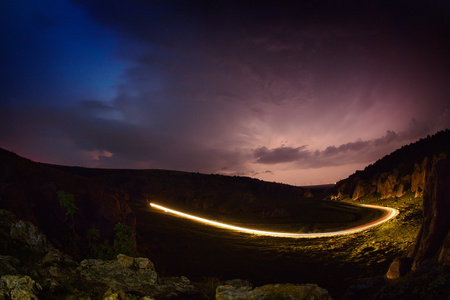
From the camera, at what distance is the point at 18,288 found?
5.37 metres

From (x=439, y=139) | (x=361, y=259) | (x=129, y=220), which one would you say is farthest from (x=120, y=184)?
(x=439, y=139)

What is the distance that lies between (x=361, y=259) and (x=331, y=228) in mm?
18607

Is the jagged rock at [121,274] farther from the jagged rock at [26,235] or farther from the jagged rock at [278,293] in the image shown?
the jagged rock at [278,293]

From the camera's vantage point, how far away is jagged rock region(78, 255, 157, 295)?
24.8 ft

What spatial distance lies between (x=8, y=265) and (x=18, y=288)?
169cm

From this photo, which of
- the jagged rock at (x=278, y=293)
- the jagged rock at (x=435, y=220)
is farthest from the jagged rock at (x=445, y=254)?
the jagged rock at (x=278, y=293)

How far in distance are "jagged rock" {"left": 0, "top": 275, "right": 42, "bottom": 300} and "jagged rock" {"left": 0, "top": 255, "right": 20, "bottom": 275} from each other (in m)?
0.81

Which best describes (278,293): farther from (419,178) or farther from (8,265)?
(419,178)

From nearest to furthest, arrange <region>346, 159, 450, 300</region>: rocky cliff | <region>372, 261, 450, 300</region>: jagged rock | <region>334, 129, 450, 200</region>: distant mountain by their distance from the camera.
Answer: <region>372, 261, 450, 300</region>: jagged rock → <region>346, 159, 450, 300</region>: rocky cliff → <region>334, 129, 450, 200</region>: distant mountain

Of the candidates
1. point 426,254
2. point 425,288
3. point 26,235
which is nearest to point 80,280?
point 26,235

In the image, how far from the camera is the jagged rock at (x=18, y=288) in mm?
5246

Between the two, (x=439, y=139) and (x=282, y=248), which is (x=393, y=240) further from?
(x=439, y=139)

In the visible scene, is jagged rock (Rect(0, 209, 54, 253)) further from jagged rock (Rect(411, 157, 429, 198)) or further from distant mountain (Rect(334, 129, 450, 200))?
jagged rock (Rect(411, 157, 429, 198))

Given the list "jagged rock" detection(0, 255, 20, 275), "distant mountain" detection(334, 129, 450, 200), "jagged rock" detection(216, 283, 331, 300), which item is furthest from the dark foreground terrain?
"distant mountain" detection(334, 129, 450, 200)
